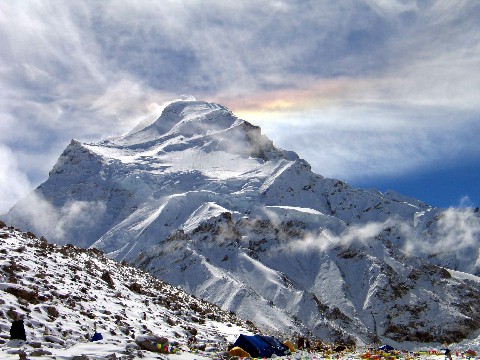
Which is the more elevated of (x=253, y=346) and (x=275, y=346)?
(x=275, y=346)

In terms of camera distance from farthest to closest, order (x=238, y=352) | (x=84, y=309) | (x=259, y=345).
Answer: (x=259, y=345), (x=238, y=352), (x=84, y=309)

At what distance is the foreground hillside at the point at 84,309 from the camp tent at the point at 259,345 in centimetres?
148

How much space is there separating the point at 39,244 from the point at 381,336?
447 feet

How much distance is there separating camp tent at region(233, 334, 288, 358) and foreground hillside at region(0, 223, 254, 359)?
1478 millimetres

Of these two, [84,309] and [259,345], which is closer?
[84,309]

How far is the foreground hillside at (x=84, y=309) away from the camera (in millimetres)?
23594

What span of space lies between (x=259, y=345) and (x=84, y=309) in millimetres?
A: 11821

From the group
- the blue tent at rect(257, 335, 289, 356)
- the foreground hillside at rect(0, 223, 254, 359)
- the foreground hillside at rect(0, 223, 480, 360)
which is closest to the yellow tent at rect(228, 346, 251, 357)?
the foreground hillside at rect(0, 223, 254, 359)

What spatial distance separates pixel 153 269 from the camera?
529 feet

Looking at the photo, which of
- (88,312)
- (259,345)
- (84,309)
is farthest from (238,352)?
(84,309)

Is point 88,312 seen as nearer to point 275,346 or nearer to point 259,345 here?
point 259,345

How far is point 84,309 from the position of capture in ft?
105

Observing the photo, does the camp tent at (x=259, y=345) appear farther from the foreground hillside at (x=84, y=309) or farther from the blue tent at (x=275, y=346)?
the foreground hillside at (x=84, y=309)

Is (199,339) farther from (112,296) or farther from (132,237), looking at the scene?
(132,237)
